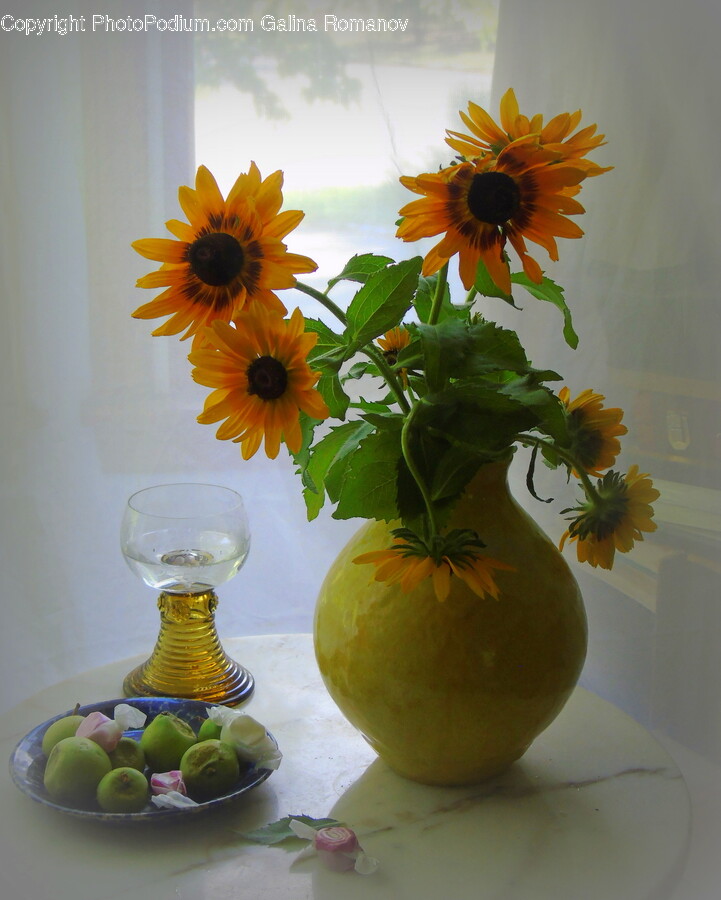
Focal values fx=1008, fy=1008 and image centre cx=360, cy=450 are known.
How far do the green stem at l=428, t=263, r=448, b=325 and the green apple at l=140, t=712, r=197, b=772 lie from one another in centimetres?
35

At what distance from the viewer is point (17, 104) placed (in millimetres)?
1074

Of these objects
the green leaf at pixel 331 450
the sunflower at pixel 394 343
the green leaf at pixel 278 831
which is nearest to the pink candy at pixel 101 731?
the green leaf at pixel 278 831

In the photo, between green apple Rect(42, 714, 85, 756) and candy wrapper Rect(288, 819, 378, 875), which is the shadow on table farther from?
green apple Rect(42, 714, 85, 756)

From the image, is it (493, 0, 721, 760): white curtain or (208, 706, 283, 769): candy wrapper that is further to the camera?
(493, 0, 721, 760): white curtain

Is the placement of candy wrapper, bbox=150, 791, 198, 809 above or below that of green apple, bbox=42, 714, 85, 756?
below

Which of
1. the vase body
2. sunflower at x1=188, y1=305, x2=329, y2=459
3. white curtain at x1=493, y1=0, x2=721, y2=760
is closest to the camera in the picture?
sunflower at x1=188, y1=305, x2=329, y2=459

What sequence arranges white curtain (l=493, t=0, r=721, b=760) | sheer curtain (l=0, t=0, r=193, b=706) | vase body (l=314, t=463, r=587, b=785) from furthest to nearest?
1. sheer curtain (l=0, t=0, r=193, b=706)
2. white curtain (l=493, t=0, r=721, b=760)
3. vase body (l=314, t=463, r=587, b=785)

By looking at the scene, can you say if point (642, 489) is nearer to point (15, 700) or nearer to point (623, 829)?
point (623, 829)

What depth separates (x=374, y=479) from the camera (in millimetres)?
632

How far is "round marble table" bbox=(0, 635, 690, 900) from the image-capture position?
63 cm

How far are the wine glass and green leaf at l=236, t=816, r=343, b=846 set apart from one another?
218 millimetres

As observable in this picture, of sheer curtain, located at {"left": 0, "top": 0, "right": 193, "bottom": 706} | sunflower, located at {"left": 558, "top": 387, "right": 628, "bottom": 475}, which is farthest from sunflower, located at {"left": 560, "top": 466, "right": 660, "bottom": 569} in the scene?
sheer curtain, located at {"left": 0, "top": 0, "right": 193, "bottom": 706}

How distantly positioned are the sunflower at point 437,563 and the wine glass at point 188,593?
34 cm

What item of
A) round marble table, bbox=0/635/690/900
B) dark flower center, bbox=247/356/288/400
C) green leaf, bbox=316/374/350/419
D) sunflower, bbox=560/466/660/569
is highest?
dark flower center, bbox=247/356/288/400
